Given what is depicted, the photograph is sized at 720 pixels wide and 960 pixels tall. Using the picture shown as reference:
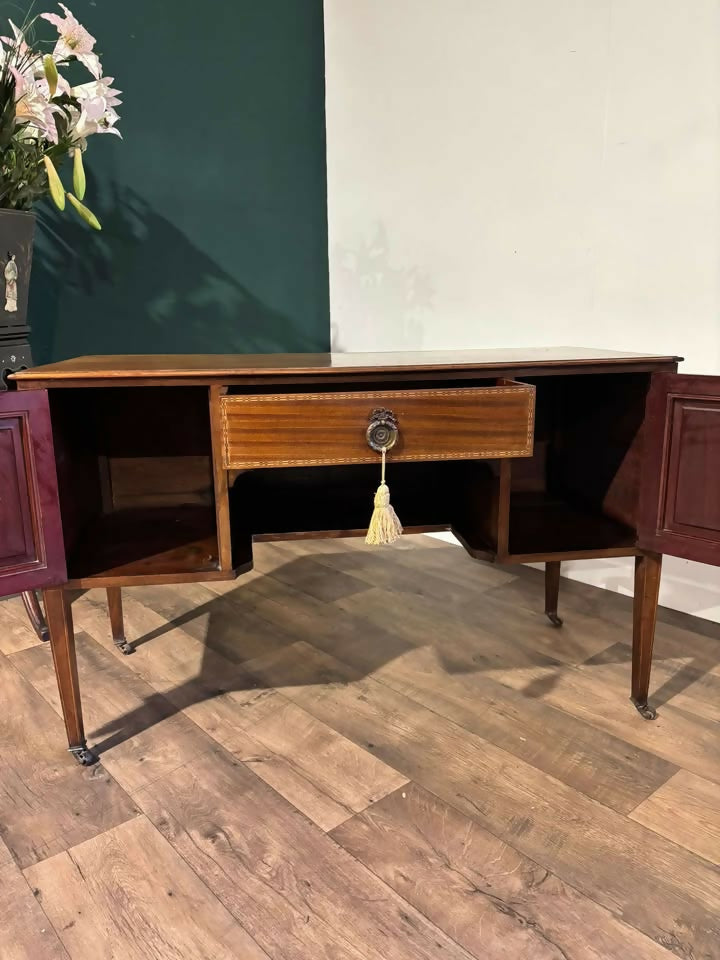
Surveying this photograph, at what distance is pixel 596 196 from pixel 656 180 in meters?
0.15

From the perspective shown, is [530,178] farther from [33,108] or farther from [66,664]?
[66,664]

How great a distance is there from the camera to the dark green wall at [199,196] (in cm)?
181

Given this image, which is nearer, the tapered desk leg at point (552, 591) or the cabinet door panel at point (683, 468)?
the cabinet door panel at point (683, 468)

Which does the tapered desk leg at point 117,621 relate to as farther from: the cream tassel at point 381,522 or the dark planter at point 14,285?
the cream tassel at point 381,522

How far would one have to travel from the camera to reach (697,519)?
3.37 feet

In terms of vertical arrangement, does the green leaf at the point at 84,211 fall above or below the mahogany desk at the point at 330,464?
above

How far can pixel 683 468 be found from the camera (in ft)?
3.37

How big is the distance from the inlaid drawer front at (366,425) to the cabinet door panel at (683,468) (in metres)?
0.22

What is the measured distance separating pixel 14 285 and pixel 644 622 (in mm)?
1216

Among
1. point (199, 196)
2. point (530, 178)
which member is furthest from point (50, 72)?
point (530, 178)

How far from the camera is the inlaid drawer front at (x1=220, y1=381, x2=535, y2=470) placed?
37.2 inches

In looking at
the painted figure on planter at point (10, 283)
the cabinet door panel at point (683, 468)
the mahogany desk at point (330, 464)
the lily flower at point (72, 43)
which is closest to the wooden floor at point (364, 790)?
the mahogany desk at point (330, 464)

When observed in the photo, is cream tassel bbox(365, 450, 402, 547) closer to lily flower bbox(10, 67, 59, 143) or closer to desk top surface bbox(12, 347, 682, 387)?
desk top surface bbox(12, 347, 682, 387)

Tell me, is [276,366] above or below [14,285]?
below
